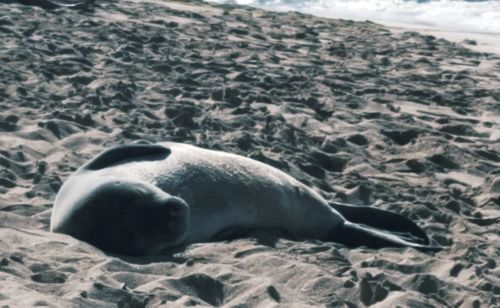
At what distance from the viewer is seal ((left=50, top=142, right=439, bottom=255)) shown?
475 cm

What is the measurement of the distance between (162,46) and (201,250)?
6.49 meters

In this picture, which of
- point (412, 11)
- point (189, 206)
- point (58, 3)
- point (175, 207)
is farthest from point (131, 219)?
point (412, 11)

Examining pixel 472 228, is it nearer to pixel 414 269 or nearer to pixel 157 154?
pixel 414 269

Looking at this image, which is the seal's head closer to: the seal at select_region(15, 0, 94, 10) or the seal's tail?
the seal's tail

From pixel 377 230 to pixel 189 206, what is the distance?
113 centimetres

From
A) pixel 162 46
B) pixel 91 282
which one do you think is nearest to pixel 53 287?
pixel 91 282

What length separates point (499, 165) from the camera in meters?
7.41

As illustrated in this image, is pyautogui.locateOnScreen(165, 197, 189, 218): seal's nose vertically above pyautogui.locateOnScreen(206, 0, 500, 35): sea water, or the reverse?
pyautogui.locateOnScreen(165, 197, 189, 218): seal's nose

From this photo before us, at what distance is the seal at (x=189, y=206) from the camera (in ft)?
15.6

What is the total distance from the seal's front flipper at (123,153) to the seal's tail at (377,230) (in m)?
1.04

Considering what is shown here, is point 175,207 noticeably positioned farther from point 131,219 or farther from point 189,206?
point 189,206

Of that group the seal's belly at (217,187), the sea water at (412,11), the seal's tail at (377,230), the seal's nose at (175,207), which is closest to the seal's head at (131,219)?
the seal's nose at (175,207)

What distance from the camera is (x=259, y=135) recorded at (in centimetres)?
759

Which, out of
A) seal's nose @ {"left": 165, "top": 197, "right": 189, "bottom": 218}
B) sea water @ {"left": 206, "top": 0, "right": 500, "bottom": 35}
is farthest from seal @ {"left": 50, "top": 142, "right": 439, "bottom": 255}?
sea water @ {"left": 206, "top": 0, "right": 500, "bottom": 35}
